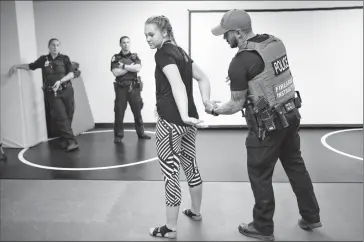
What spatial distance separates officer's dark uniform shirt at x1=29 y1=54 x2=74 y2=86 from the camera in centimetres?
533

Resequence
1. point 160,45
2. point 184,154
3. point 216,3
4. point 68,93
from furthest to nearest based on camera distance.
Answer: point 216,3 → point 68,93 → point 184,154 → point 160,45

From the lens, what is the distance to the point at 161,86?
254 cm

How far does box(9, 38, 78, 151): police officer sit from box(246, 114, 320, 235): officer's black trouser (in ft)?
11.7

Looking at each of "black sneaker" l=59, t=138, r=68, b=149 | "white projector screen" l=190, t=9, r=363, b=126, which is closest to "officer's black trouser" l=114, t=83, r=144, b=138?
"black sneaker" l=59, t=138, r=68, b=149

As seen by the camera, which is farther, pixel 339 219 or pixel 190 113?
pixel 339 219

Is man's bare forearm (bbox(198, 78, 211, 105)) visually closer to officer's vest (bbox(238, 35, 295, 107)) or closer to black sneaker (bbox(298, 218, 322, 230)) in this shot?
officer's vest (bbox(238, 35, 295, 107))

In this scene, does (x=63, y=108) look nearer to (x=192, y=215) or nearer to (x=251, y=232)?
(x=192, y=215)

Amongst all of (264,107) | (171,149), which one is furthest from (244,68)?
(171,149)

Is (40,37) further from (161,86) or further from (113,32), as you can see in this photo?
(161,86)

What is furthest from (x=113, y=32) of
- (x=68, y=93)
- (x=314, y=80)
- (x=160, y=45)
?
(x=160, y=45)

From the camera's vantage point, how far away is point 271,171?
2.66 m

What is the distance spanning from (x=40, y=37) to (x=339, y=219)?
6.32 metres

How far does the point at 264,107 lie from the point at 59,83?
145 inches

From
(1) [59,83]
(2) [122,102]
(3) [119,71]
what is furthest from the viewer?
(2) [122,102]
